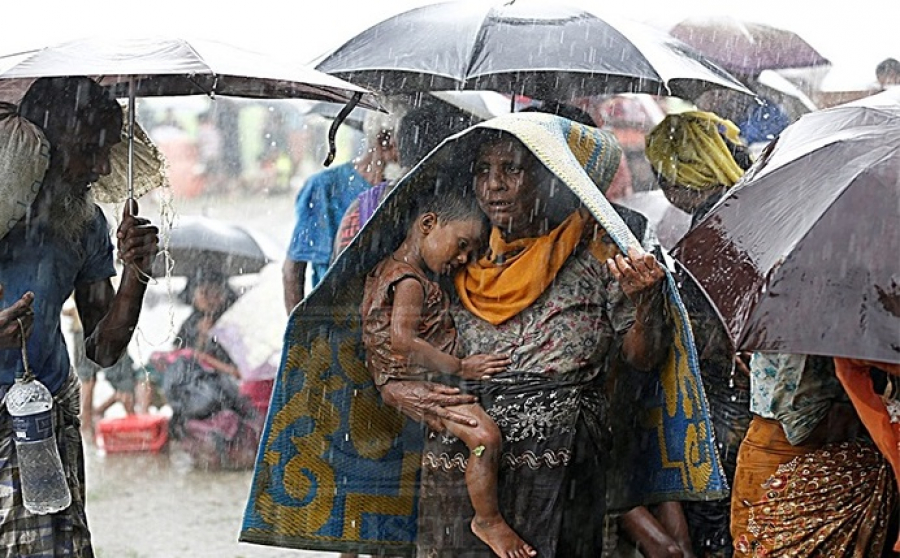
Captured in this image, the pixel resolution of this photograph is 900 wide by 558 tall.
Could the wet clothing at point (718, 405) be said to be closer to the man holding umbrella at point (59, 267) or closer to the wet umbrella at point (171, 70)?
the wet umbrella at point (171, 70)

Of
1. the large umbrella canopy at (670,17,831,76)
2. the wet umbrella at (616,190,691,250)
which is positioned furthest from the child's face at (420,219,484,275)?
the large umbrella canopy at (670,17,831,76)

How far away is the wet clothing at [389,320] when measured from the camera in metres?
4.88

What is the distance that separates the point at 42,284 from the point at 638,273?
74.8 inches

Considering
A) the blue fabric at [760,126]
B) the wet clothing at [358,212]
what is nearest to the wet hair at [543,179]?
the wet clothing at [358,212]

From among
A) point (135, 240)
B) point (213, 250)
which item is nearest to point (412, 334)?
point (135, 240)

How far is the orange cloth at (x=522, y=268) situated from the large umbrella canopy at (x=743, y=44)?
14.7 feet

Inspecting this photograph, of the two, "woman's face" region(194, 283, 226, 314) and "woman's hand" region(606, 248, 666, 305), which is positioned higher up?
"woman's hand" region(606, 248, 666, 305)

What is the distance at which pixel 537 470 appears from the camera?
15.8 feet

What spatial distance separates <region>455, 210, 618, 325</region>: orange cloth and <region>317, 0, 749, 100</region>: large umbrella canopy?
50.4 inches

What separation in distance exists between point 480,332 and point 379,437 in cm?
64

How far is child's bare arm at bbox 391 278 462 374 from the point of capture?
4.82m

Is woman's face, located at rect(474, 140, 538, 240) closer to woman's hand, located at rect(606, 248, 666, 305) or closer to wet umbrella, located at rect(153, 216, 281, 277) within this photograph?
woman's hand, located at rect(606, 248, 666, 305)

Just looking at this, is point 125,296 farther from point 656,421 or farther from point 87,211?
point 656,421

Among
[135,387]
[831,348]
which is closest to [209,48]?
[831,348]
